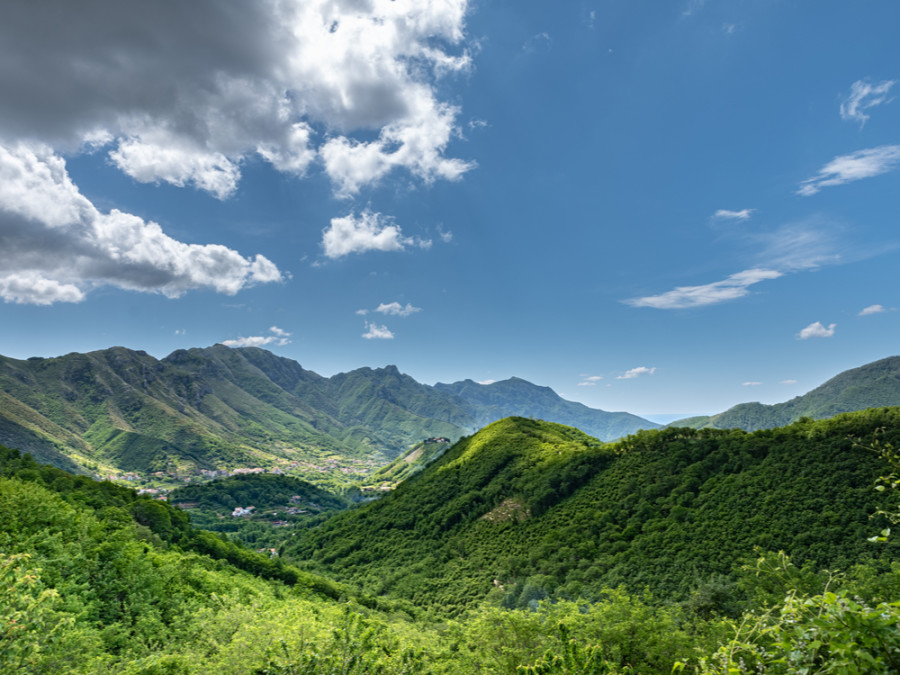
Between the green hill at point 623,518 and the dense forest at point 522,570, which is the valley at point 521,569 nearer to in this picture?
the dense forest at point 522,570

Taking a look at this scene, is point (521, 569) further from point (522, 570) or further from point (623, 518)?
point (623, 518)

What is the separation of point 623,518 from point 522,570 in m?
20.4

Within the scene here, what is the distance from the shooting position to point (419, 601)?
246ft

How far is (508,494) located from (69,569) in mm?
79525

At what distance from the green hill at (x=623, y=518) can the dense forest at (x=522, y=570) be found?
1.09 ft

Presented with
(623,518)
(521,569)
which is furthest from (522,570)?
(623,518)

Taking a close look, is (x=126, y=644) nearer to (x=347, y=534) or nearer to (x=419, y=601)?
(x=419, y=601)

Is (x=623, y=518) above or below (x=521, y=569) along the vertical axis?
above

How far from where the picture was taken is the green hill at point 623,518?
172 ft

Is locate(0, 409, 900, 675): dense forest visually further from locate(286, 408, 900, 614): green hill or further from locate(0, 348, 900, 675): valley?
locate(286, 408, 900, 614): green hill

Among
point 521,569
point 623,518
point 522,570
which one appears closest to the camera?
point 522,570

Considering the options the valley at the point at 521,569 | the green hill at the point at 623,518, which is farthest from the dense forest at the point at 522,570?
the green hill at the point at 623,518

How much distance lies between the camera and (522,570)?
7012 cm

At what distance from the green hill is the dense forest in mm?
332
